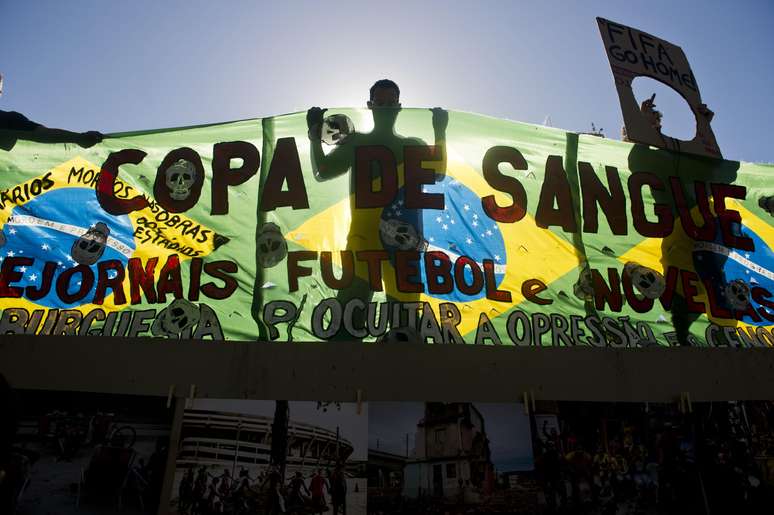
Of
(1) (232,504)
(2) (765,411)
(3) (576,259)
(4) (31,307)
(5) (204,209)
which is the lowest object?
(1) (232,504)

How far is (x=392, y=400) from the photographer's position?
2836mm

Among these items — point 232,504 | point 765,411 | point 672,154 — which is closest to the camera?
point 232,504

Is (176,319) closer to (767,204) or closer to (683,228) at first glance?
(683,228)

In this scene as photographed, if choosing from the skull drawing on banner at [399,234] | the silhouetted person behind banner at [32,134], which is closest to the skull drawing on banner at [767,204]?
the skull drawing on banner at [399,234]

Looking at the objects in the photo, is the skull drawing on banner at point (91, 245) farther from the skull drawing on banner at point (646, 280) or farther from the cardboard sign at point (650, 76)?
the cardboard sign at point (650, 76)

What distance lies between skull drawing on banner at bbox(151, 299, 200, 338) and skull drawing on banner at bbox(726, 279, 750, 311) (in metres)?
3.82

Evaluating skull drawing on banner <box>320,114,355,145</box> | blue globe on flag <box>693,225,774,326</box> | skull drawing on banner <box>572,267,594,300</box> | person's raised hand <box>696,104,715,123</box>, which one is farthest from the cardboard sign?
skull drawing on banner <box>320,114,355,145</box>

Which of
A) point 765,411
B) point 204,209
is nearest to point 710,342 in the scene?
point 765,411

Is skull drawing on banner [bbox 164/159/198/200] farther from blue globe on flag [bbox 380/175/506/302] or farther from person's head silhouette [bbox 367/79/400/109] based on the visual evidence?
person's head silhouette [bbox 367/79/400/109]

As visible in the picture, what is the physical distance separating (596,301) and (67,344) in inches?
130

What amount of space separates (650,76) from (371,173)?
3030 millimetres

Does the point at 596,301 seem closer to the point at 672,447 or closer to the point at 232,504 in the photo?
the point at 672,447

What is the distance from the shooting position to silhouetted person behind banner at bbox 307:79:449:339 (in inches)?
133

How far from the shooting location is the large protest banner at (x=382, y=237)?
332 centimetres
